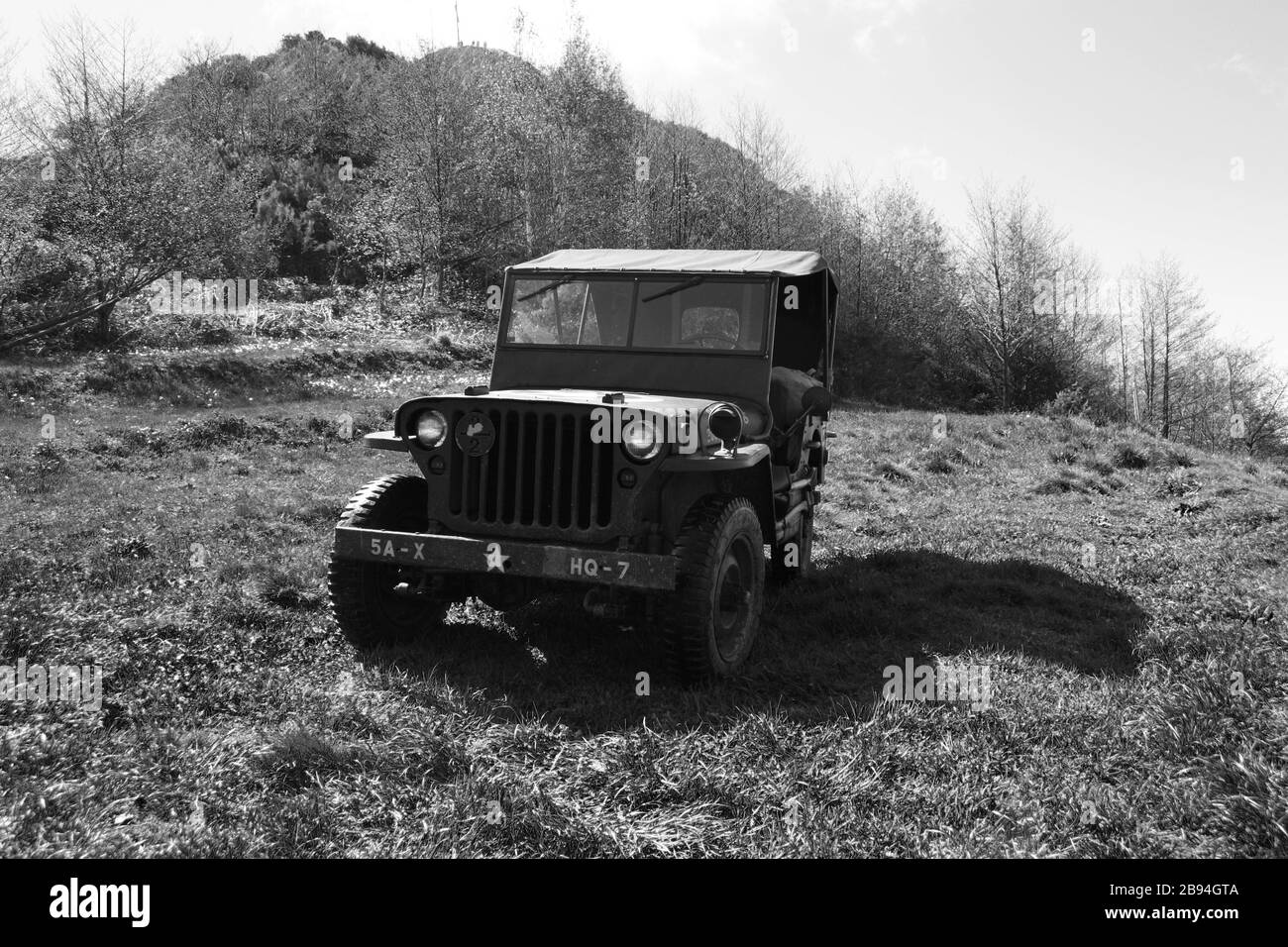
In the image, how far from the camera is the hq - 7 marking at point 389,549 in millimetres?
4445

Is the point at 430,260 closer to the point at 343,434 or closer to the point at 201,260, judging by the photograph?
the point at 201,260

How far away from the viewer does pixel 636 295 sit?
19.5ft

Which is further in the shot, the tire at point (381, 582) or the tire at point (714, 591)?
the tire at point (381, 582)

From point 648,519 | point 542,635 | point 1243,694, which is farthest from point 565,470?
point 1243,694

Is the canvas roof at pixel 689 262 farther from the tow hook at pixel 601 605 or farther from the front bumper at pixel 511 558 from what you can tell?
the tow hook at pixel 601 605

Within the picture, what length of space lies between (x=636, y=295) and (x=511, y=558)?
92.9 inches

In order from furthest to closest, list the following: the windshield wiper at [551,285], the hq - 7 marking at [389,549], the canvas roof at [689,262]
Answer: the windshield wiper at [551,285] → the canvas roof at [689,262] → the hq - 7 marking at [389,549]

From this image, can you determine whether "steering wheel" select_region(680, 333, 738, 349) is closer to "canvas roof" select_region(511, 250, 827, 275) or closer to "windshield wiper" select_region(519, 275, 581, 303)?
"canvas roof" select_region(511, 250, 827, 275)

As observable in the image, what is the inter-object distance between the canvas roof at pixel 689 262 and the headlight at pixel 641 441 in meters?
1.84

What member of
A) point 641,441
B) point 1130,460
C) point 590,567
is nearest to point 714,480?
point 641,441

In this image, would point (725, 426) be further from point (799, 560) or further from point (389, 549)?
point (799, 560)

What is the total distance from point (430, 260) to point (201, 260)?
893 centimetres

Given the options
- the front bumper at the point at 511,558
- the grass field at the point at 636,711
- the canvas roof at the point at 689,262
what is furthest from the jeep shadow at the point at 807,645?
the canvas roof at the point at 689,262
